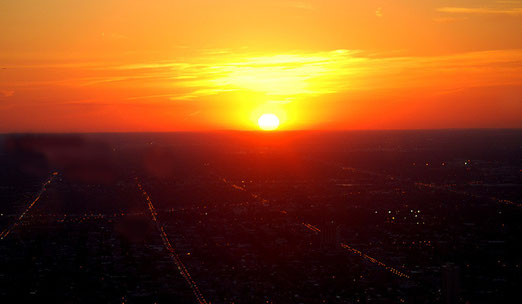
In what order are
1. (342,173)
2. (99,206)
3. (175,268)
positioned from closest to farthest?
(175,268)
(99,206)
(342,173)

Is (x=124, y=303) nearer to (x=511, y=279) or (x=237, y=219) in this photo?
(x=511, y=279)

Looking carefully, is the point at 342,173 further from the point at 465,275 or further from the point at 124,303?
the point at 124,303

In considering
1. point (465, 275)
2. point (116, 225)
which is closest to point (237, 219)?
point (116, 225)

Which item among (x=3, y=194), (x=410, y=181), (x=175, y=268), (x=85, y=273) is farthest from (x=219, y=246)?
(x=410, y=181)

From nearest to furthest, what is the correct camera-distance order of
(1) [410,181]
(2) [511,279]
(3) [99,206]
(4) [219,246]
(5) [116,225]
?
1. (2) [511,279]
2. (4) [219,246]
3. (5) [116,225]
4. (3) [99,206]
5. (1) [410,181]

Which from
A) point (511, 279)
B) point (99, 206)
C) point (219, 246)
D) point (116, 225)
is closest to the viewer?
point (511, 279)

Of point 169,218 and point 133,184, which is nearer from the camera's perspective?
point 169,218
